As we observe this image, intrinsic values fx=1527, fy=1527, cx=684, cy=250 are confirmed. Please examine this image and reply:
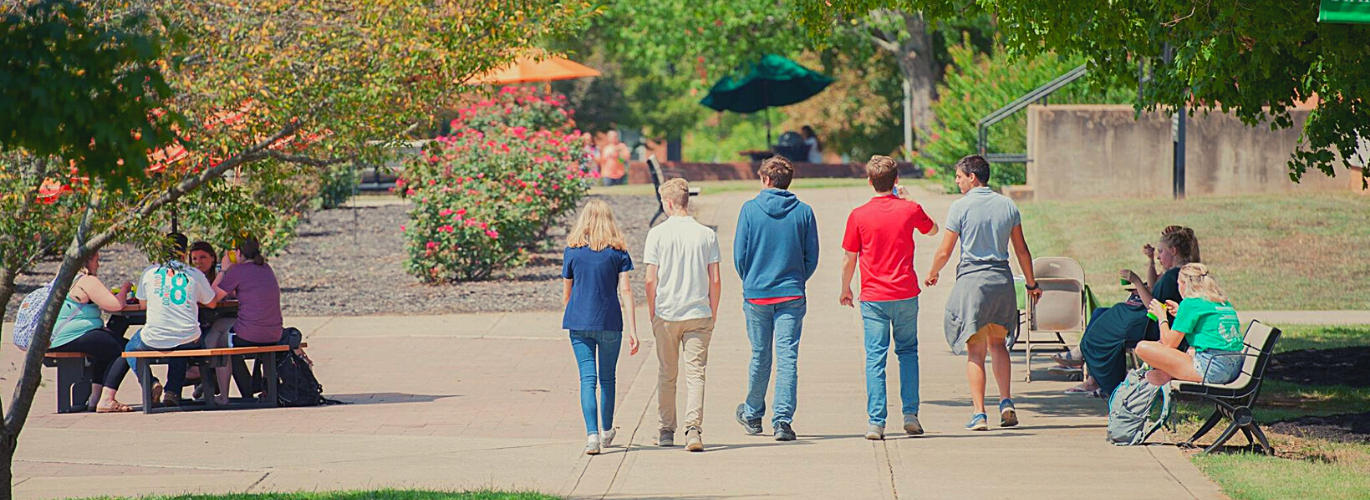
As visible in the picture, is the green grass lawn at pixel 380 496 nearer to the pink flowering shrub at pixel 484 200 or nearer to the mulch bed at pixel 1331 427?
the mulch bed at pixel 1331 427

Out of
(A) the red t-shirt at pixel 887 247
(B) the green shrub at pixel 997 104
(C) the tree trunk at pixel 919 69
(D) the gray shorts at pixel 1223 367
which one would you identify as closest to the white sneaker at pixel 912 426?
(A) the red t-shirt at pixel 887 247

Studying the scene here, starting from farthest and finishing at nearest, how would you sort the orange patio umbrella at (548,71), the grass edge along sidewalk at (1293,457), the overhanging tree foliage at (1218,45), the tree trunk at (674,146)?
1. the tree trunk at (674,146)
2. the orange patio umbrella at (548,71)
3. the overhanging tree foliage at (1218,45)
4. the grass edge along sidewalk at (1293,457)

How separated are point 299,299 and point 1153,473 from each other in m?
10.5

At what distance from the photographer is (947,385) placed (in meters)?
10.5

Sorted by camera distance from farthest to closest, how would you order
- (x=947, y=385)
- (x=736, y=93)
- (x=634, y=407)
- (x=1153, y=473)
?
(x=736, y=93) → (x=947, y=385) → (x=634, y=407) → (x=1153, y=473)

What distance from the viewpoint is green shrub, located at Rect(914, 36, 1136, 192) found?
74.5 feet

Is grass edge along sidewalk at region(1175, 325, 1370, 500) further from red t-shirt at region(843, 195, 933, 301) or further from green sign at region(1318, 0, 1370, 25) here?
green sign at region(1318, 0, 1370, 25)

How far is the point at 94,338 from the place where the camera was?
33.6 feet

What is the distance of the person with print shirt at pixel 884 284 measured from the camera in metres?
8.50

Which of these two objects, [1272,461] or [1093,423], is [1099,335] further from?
[1272,461]

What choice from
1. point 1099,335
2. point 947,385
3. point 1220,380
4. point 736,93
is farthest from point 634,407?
point 736,93

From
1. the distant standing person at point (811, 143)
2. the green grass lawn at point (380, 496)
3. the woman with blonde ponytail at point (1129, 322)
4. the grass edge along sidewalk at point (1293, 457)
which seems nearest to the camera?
the green grass lawn at point (380, 496)

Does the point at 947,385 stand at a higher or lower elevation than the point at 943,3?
lower

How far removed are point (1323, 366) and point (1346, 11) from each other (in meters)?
5.29
